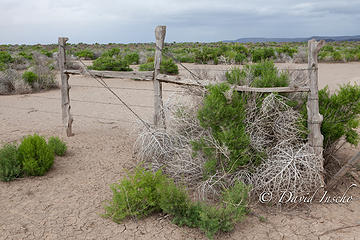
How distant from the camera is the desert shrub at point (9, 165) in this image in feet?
16.1

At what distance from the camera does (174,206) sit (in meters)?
3.75

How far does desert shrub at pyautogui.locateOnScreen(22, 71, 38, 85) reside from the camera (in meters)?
13.3

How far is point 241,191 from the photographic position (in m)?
4.02

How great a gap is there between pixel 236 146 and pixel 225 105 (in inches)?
21.7

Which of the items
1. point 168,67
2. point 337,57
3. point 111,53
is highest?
point 111,53

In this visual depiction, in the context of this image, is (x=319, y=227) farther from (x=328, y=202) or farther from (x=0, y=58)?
(x=0, y=58)

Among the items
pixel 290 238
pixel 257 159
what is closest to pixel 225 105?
pixel 257 159

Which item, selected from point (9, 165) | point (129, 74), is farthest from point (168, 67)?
point (9, 165)

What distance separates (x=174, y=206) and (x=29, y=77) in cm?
1175

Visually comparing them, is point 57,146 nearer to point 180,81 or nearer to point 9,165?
point 9,165

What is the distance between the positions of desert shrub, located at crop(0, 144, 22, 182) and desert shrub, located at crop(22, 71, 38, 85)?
9.17 m

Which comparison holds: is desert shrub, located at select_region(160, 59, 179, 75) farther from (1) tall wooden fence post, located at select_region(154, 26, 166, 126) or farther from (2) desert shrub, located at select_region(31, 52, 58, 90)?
(1) tall wooden fence post, located at select_region(154, 26, 166, 126)

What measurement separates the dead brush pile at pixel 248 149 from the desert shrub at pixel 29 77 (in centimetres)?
1058

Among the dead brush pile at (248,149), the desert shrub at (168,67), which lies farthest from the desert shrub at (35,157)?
the desert shrub at (168,67)
